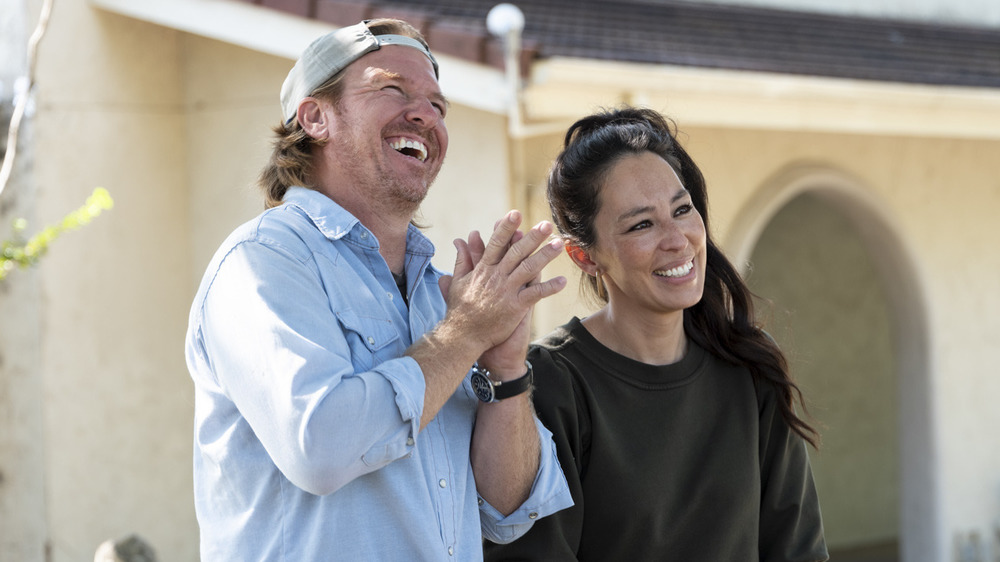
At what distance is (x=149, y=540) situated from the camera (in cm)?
671

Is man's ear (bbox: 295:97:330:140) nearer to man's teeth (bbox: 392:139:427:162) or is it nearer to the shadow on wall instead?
man's teeth (bbox: 392:139:427:162)

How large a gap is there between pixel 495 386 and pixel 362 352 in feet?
0.94

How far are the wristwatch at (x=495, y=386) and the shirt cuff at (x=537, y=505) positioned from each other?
0.45 ft

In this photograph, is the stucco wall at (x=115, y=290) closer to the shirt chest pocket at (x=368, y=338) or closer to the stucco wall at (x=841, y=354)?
the stucco wall at (x=841, y=354)

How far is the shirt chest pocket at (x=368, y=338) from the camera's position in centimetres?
206

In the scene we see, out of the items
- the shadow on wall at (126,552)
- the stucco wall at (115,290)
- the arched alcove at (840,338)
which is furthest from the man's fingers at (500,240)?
the arched alcove at (840,338)

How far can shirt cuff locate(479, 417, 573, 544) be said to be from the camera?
2289 mm

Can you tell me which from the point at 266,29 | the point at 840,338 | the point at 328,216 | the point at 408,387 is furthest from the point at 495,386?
the point at 840,338

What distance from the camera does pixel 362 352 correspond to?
207 cm

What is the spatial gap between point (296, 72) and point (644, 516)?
1217 millimetres

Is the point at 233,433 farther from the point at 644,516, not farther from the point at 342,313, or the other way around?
the point at 644,516

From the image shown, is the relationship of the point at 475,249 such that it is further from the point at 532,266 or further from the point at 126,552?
the point at 126,552

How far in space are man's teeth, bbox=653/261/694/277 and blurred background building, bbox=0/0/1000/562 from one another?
105 inches

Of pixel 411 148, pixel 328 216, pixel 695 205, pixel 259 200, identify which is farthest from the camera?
pixel 259 200
